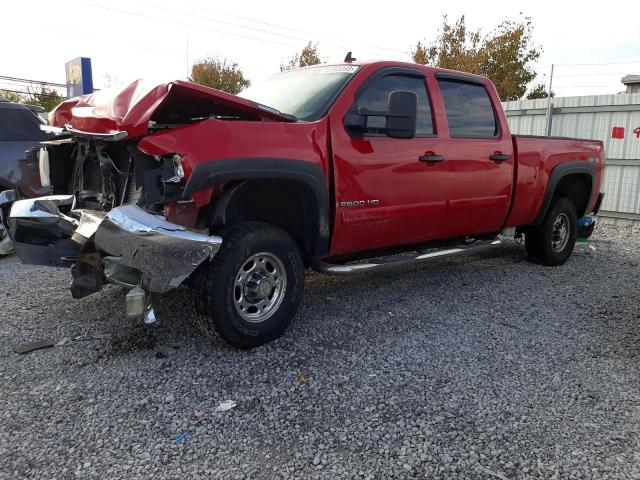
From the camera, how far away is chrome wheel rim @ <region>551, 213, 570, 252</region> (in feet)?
21.6

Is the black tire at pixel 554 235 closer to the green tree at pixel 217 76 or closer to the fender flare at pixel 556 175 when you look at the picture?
the fender flare at pixel 556 175

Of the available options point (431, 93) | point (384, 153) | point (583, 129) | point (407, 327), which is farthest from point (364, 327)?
point (583, 129)

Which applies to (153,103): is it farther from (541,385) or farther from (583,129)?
(583,129)

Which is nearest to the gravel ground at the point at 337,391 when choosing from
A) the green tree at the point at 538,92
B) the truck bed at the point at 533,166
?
the truck bed at the point at 533,166

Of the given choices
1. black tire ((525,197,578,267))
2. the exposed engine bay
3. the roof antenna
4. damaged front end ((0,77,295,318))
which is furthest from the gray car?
→ black tire ((525,197,578,267))

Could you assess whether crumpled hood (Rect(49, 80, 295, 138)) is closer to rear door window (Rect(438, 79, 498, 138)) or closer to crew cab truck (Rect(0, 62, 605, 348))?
crew cab truck (Rect(0, 62, 605, 348))

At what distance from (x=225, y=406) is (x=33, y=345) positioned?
1.67 metres

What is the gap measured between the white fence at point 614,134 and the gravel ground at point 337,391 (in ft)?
21.5

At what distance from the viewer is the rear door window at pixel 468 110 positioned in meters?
4.96

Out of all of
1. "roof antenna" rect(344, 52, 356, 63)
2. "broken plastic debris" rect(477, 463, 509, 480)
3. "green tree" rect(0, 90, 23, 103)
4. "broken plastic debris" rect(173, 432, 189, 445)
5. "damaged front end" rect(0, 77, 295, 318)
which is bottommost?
"broken plastic debris" rect(173, 432, 189, 445)

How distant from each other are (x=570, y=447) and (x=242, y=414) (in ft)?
5.53

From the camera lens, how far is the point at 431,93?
4773 millimetres

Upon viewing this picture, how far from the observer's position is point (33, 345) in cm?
373

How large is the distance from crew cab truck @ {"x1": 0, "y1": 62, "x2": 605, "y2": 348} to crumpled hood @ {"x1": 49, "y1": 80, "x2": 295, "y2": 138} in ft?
0.04
